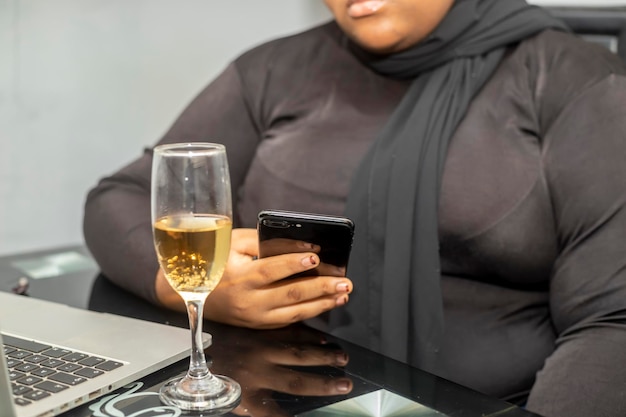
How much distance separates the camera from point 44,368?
2.45 ft

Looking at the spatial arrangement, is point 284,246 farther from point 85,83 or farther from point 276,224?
point 85,83

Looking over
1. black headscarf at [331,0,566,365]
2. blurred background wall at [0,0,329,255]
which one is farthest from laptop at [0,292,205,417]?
blurred background wall at [0,0,329,255]

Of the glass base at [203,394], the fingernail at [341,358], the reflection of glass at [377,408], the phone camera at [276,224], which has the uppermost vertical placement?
the phone camera at [276,224]

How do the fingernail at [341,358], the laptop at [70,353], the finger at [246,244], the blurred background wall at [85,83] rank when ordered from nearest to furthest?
1. the laptop at [70,353]
2. the fingernail at [341,358]
3. the finger at [246,244]
4. the blurred background wall at [85,83]

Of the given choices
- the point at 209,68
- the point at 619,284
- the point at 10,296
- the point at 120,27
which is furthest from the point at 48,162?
the point at 619,284

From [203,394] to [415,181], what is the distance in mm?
515

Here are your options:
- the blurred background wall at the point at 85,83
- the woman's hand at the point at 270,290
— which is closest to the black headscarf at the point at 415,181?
the woman's hand at the point at 270,290

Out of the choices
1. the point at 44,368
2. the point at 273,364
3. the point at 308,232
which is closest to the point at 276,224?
the point at 308,232

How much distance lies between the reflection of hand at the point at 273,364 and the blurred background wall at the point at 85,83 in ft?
3.53

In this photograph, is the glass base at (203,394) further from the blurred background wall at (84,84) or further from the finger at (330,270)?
the blurred background wall at (84,84)

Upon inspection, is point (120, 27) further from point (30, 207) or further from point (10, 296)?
point (10, 296)

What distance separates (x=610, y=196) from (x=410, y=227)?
10.5 inches

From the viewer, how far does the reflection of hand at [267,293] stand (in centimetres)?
87

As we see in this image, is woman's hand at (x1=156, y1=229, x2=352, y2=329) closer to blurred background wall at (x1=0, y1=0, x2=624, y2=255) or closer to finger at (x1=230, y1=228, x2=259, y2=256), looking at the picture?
finger at (x1=230, y1=228, x2=259, y2=256)
